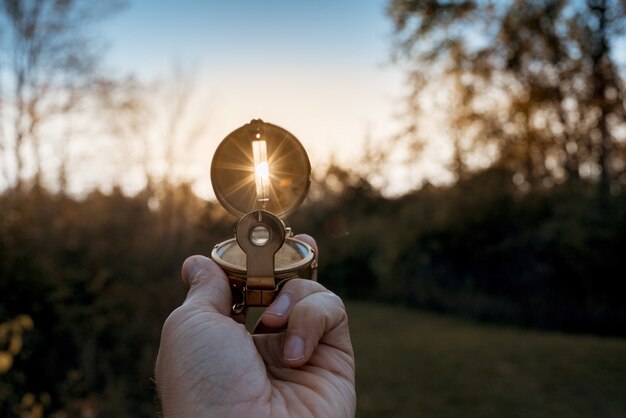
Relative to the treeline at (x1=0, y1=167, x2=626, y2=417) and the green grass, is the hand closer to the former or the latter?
the treeline at (x1=0, y1=167, x2=626, y2=417)

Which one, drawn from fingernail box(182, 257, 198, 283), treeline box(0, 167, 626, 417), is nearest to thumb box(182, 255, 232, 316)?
fingernail box(182, 257, 198, 283)

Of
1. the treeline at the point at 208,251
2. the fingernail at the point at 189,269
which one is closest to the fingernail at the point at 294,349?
the fingernail at the point at 189,269

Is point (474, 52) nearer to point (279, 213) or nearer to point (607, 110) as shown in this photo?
point (607, 110)

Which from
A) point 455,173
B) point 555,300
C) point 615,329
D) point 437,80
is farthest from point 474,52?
point 615,329

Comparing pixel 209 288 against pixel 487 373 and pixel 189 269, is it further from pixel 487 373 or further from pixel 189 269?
pixel 487 373

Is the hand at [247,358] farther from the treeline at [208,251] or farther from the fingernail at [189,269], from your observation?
the treeline at [208,251]

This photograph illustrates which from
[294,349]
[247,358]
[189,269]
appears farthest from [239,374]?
[189,269]

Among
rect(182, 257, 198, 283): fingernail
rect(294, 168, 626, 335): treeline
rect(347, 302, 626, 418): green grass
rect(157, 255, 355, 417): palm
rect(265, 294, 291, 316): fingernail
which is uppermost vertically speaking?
rect(182, 257, 198, 283): fingernail
